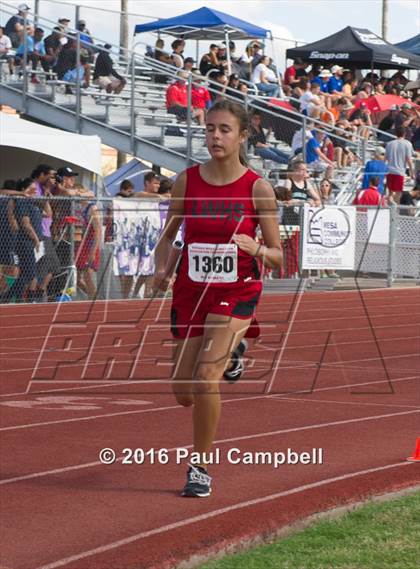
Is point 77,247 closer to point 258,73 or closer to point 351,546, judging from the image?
point 258,73

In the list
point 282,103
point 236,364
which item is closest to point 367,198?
point 282,103

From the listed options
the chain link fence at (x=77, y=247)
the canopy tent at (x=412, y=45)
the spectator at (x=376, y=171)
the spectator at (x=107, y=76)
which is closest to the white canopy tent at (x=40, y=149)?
the chain link fence at (x=77, y=247)

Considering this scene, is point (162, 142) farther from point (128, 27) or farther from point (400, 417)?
point (400, 417)

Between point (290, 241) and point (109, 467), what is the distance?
16.3 m

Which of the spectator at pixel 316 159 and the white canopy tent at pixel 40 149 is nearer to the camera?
the white canopy tent at pixel 40 149

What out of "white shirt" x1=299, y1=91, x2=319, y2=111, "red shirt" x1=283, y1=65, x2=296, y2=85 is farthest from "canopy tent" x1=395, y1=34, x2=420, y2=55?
"white shirt" x1=299, y1=91, x2=319, y2=111

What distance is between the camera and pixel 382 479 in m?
7.23

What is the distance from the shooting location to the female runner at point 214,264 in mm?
6738

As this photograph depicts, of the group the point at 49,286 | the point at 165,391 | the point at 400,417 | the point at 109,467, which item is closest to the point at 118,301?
the point at 49,286

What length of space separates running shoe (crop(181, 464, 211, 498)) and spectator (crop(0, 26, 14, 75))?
19715 mm

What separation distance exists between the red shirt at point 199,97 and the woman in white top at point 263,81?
4.13 m

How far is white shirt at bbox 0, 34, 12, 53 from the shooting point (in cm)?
2544

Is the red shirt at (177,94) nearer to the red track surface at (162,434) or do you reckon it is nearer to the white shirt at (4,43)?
the white shirt at (4,43)

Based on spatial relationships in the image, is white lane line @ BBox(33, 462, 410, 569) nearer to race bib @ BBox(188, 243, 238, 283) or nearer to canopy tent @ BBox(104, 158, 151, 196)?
race bib @ BBox(188, 243, 238, 283)
